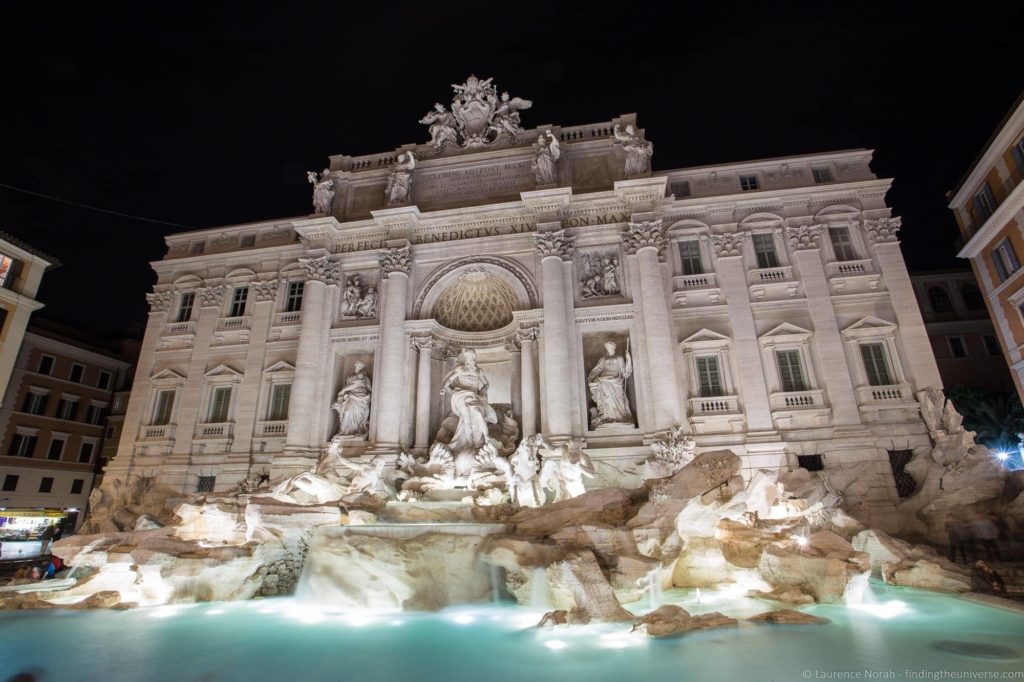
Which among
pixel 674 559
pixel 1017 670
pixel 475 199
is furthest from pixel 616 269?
pixel 1017 670

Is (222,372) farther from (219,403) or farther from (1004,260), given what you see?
(1004,260)

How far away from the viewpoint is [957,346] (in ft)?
96.8

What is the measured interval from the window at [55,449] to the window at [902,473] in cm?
3974

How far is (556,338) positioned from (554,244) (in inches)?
152

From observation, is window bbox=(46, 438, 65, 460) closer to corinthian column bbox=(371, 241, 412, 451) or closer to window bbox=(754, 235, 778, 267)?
corinthian column bbox=(371, 241, 412, 451)

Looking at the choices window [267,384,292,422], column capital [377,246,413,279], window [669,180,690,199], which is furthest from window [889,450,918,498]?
window [267,384,292,422]

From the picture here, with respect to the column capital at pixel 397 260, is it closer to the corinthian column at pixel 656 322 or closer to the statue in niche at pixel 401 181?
the statue in niche at pixel 401 181

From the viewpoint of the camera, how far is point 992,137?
19922 mm

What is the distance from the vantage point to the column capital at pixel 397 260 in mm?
21875

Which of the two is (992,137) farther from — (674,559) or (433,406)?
(433,406)

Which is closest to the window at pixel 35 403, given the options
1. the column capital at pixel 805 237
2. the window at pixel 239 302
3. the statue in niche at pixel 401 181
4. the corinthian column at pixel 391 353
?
the window at pixel 239 302

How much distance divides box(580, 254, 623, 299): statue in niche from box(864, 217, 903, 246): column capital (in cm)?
974

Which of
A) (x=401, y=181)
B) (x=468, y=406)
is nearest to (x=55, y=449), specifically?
(x=401, y=181)

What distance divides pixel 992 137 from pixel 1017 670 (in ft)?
70.3
